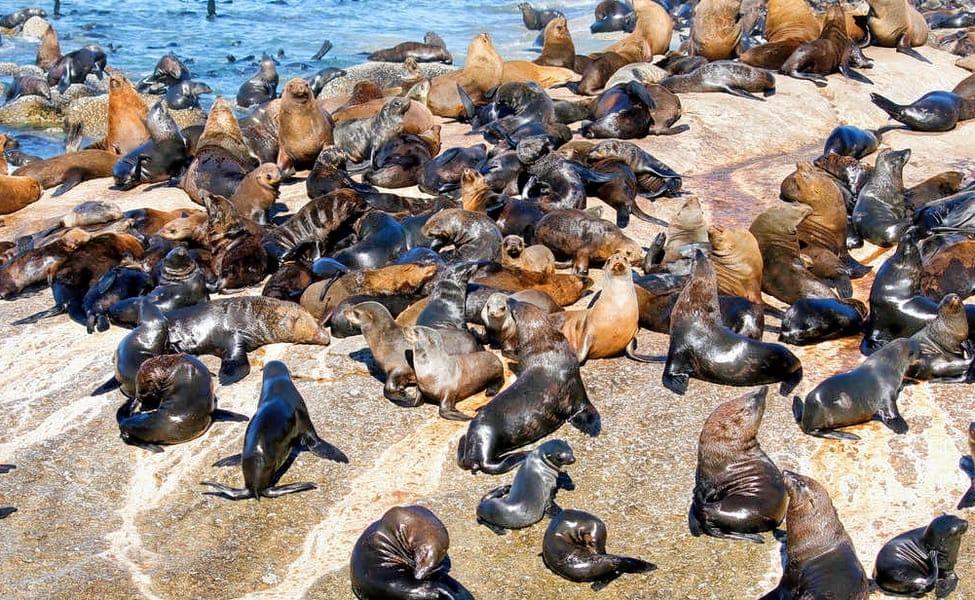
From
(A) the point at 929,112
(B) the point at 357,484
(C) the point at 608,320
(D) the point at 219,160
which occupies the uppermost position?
(A) the point at 929,112

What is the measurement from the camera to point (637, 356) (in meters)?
7.32

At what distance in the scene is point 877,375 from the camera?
6418 mm

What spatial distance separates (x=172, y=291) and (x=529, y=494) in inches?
154

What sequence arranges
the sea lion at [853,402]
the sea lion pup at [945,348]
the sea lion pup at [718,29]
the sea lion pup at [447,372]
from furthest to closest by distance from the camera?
the sea lion pup at [718,29] < the sea lion pup at [945,348] < the sea lion pup at [447,372] < the sea lion at [853,402]

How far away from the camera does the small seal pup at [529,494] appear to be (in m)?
5.45

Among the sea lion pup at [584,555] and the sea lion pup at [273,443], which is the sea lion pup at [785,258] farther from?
the sea lion pup at [273,443]

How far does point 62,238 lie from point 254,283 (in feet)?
5.99

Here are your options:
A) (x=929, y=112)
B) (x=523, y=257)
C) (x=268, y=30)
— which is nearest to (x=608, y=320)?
(x=523, y=257)

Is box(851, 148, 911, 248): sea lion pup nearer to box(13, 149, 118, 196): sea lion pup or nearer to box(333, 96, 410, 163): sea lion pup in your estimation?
box(333, 96, 410, 163): sea lion pup

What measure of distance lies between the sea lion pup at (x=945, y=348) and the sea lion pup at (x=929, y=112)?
21.1ft

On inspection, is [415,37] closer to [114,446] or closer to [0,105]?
[0,105]

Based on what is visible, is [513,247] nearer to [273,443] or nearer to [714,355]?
[714,355]

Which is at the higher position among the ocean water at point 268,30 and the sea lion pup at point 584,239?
the sea lion pup at point 584,239

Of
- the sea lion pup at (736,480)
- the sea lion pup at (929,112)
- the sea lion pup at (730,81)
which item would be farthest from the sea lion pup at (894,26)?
the sea lion pup at (736,480)
